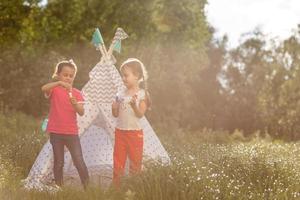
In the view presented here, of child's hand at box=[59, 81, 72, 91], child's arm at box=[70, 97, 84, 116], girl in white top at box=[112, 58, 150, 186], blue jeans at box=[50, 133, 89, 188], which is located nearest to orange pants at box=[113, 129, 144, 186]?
girl in white top at box=[112, 58, 150, 186]

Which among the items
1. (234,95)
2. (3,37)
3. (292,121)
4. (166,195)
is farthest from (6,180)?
(234,95)

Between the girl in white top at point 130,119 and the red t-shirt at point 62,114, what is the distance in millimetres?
560

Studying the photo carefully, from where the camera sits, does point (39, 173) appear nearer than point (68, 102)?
No

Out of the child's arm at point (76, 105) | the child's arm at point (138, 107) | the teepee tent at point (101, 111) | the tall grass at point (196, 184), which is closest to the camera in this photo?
the tall grass at point (196, 184)

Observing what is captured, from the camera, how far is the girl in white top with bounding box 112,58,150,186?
8.61 meters

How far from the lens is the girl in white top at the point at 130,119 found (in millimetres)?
8609

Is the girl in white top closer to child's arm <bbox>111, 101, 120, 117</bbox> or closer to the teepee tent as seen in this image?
child's arm <bbox>111, 101, 120, 117</bbox>

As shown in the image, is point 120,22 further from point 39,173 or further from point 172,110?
point 39,173

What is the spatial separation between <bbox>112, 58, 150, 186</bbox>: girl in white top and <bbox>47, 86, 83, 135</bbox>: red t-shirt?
56 cm

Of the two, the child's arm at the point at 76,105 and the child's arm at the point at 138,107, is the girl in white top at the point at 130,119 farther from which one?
the child's arm at the point at 76,105

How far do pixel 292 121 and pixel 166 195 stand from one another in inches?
915

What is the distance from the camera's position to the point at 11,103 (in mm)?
23844

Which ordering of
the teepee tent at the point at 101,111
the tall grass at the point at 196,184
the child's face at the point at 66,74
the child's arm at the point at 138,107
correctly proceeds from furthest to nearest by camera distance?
the teepee tent at the point at 101,111, the child's face at the point at 66,74, the child's arm at the point at 138,107, the tall grass at the point at 196,184

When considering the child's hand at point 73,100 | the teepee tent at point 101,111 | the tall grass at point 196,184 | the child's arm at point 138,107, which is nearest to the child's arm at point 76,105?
the child's hand at point 73,100
